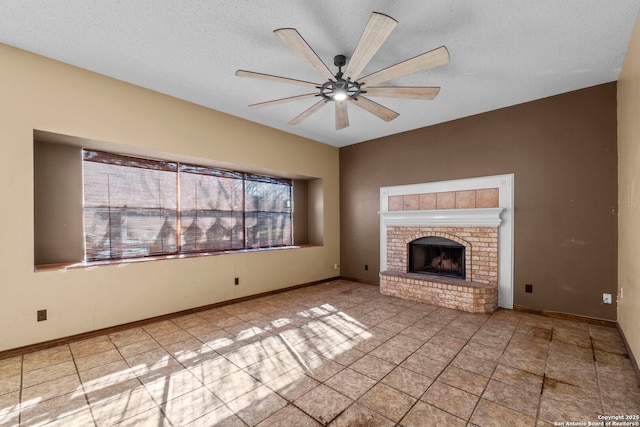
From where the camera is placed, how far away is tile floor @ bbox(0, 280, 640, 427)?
1.89 meters

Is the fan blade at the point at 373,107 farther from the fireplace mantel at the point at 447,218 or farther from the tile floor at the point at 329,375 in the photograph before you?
the tile floor at the point at 329,375

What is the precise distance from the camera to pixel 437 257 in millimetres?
4914

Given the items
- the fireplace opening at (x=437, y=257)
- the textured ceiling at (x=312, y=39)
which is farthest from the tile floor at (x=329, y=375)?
the textured ceiling at (x=312, y=39)

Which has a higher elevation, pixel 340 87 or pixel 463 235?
pixel 340 87

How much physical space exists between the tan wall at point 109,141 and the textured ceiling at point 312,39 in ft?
0.86

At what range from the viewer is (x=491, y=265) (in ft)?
13.7

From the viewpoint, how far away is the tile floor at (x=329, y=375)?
1.89 m

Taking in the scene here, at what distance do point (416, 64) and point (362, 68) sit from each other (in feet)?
1.37

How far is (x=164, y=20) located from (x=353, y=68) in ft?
5.24

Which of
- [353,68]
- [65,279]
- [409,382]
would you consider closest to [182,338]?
[65,279]

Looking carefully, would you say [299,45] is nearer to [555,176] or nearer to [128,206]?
[128,206]

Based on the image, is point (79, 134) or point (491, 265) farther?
point (491, 265)

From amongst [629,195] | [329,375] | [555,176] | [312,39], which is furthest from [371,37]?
[555,176]

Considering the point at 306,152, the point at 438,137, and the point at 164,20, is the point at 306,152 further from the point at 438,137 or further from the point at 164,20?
the point at 164,20
